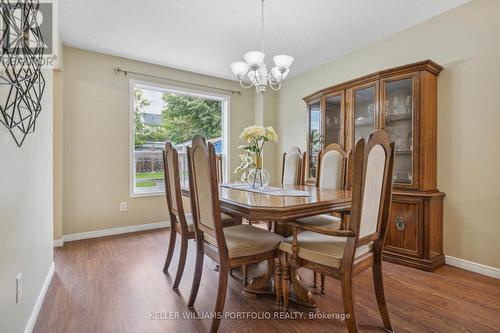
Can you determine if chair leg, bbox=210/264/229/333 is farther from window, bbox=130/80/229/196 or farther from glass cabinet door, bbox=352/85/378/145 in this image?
window, bbox=130/80/229/196

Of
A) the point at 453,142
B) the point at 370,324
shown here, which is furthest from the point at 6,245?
the point at 453,142

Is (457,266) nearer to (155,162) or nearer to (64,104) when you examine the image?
(155,162)

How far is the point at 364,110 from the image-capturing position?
300 cm

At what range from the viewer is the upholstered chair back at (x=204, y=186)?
58.1 inches

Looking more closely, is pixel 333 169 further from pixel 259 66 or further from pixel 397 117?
pixel 259 66

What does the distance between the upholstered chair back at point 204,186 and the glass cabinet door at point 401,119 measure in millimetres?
1975

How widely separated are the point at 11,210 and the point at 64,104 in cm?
248

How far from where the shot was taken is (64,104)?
324 centimetres

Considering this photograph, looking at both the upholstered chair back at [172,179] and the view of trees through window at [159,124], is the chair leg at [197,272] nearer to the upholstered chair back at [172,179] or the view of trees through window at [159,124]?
the upholstered chair back at [172,179]

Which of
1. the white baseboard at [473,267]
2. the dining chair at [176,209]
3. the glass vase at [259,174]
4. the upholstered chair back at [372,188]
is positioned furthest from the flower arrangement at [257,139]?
the white baseboard at [473,267]

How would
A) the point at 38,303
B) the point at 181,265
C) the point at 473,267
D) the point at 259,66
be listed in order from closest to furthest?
the point at 38,303 → the point at 181,265 → the point at 259,66 → the point at 473,267

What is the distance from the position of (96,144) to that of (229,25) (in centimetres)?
226

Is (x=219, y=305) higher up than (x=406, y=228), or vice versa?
(x=406, y=228)

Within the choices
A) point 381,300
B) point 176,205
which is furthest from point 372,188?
point 176,205
